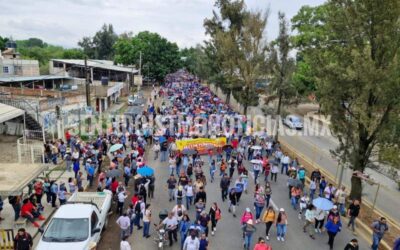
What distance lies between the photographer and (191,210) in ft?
50.1

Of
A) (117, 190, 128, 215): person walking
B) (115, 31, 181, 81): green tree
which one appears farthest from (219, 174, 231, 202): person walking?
(115, 31, 181, 81): green tree

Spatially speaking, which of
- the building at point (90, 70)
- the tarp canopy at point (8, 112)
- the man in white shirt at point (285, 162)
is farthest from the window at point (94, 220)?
the building at point (90, 70)

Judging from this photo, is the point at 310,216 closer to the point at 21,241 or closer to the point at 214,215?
the point at 214,215

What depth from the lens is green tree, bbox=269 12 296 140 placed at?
85.0ft

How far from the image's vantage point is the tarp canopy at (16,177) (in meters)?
11.4

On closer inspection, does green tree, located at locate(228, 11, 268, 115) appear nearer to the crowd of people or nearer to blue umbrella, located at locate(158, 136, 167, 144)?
the crowd of people

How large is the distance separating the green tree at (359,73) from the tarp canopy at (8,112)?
18484 mm

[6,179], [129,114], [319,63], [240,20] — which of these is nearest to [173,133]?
[129,114]

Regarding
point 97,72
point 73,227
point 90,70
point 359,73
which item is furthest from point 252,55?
point 97,72

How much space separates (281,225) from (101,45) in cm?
11081

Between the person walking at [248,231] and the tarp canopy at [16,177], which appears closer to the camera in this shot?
the tarp canopy at [16,177]

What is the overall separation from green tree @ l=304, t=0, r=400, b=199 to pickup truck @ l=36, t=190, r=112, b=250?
11.2 meters

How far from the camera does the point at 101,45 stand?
373ft

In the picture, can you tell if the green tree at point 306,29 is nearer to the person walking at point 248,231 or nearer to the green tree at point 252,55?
the green tree at point 252,55
